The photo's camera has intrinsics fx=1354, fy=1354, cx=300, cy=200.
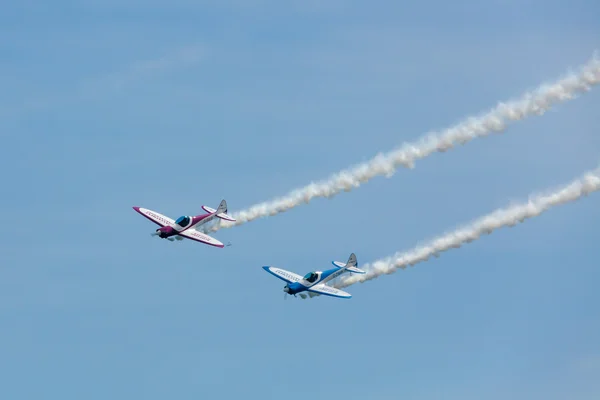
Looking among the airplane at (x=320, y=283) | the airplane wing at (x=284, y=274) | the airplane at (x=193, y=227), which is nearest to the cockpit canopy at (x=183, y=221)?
the airplane at (x=193, y=227)

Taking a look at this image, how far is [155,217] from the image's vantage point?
11738 centimetres

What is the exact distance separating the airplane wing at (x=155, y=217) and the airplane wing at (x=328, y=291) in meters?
15.2

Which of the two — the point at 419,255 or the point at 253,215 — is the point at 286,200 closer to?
the point at 253,215

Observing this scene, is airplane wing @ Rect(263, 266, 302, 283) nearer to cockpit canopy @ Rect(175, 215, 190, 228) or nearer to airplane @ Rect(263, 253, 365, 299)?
airplane @ Rect(263, 253, 365, 299)

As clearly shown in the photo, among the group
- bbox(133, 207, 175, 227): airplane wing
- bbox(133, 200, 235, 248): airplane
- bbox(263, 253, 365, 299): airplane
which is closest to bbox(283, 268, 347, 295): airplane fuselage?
bbox(263, 253, 365, 299): airplane

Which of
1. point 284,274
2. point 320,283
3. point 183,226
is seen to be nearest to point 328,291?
point 320,283

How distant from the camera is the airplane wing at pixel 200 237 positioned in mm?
111188

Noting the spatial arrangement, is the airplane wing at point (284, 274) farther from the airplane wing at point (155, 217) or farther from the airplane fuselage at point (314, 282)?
the airplane wing at point (155, 217)

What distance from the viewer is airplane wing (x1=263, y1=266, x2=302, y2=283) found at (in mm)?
110012

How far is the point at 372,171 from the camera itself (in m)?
106

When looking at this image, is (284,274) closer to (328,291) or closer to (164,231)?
(328,291)

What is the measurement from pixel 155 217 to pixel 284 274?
1361cm

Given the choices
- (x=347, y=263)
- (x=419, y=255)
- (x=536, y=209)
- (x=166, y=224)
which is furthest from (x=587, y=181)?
(x=166, y=224)

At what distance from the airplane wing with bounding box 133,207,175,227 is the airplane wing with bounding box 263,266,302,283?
9.63m
